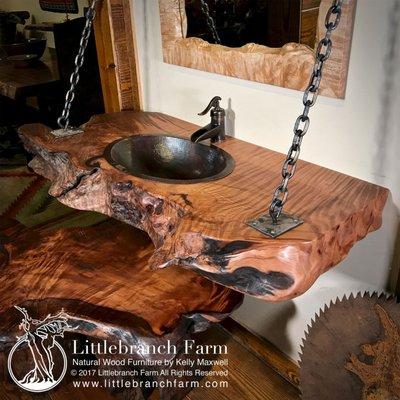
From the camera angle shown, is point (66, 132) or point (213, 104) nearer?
point (213, 104)

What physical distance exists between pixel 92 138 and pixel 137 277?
56cm

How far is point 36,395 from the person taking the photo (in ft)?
5.24

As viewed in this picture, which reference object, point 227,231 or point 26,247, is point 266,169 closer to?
point 227,231

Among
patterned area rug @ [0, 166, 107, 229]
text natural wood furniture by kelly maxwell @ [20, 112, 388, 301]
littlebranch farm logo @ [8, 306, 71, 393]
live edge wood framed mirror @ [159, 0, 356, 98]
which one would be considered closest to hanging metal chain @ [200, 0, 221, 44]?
live edge wood framed mirror @ [159, 0, 356, 98]

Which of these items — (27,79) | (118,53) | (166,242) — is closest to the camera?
(166,242)

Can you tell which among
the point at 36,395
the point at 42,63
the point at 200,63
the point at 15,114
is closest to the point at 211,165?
the point at 200,63

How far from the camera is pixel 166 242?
3.18 feet

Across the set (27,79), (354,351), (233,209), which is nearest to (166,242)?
(233,209)

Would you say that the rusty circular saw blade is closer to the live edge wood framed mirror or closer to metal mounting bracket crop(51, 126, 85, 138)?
the live edge wood framed mirror

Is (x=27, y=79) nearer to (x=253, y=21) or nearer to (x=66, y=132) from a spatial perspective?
(x=66, y=132)

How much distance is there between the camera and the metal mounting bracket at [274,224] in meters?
0.87

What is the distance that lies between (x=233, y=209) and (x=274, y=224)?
0.42 ft

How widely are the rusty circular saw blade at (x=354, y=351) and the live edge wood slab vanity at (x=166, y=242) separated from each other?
11.4 inches

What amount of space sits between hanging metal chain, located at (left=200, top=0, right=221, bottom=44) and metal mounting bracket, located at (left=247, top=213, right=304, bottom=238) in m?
0.77
